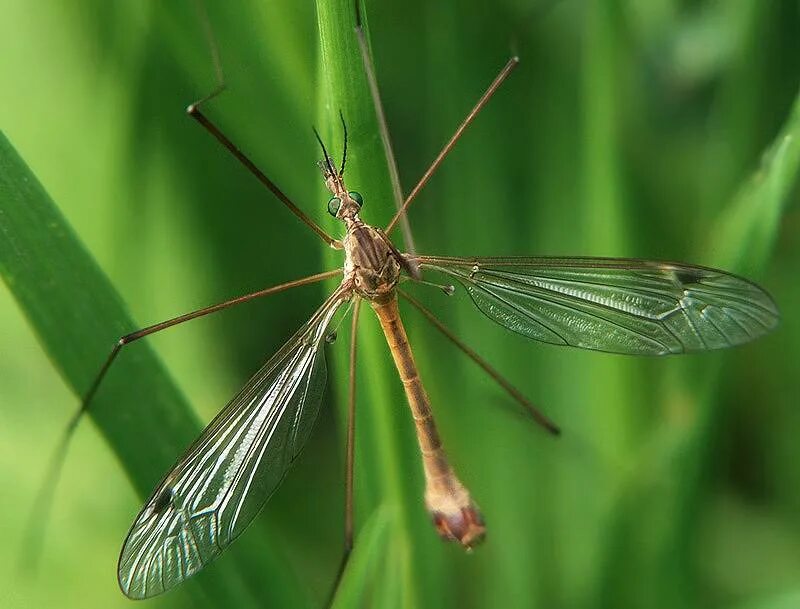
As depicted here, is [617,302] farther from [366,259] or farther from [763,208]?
[366,259]

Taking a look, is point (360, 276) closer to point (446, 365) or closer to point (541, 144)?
point (446, 365)

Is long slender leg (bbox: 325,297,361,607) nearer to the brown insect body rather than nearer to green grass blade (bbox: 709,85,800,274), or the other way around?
the brown insect body

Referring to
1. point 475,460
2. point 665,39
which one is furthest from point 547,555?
point 665,39

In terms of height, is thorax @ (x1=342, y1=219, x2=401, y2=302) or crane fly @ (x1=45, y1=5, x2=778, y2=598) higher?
thorax @ (x1=342, y1=219, x2=401, y2=302)

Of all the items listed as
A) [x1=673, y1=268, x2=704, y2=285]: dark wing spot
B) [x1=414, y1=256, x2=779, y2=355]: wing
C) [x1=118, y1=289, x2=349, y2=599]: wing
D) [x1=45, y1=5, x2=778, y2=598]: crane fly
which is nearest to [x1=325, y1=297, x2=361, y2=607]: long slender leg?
[x1=45, y1=5, x2=778, y2=598]: crane fly

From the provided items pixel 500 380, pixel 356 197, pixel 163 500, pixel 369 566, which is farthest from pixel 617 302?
pixel 163 500
